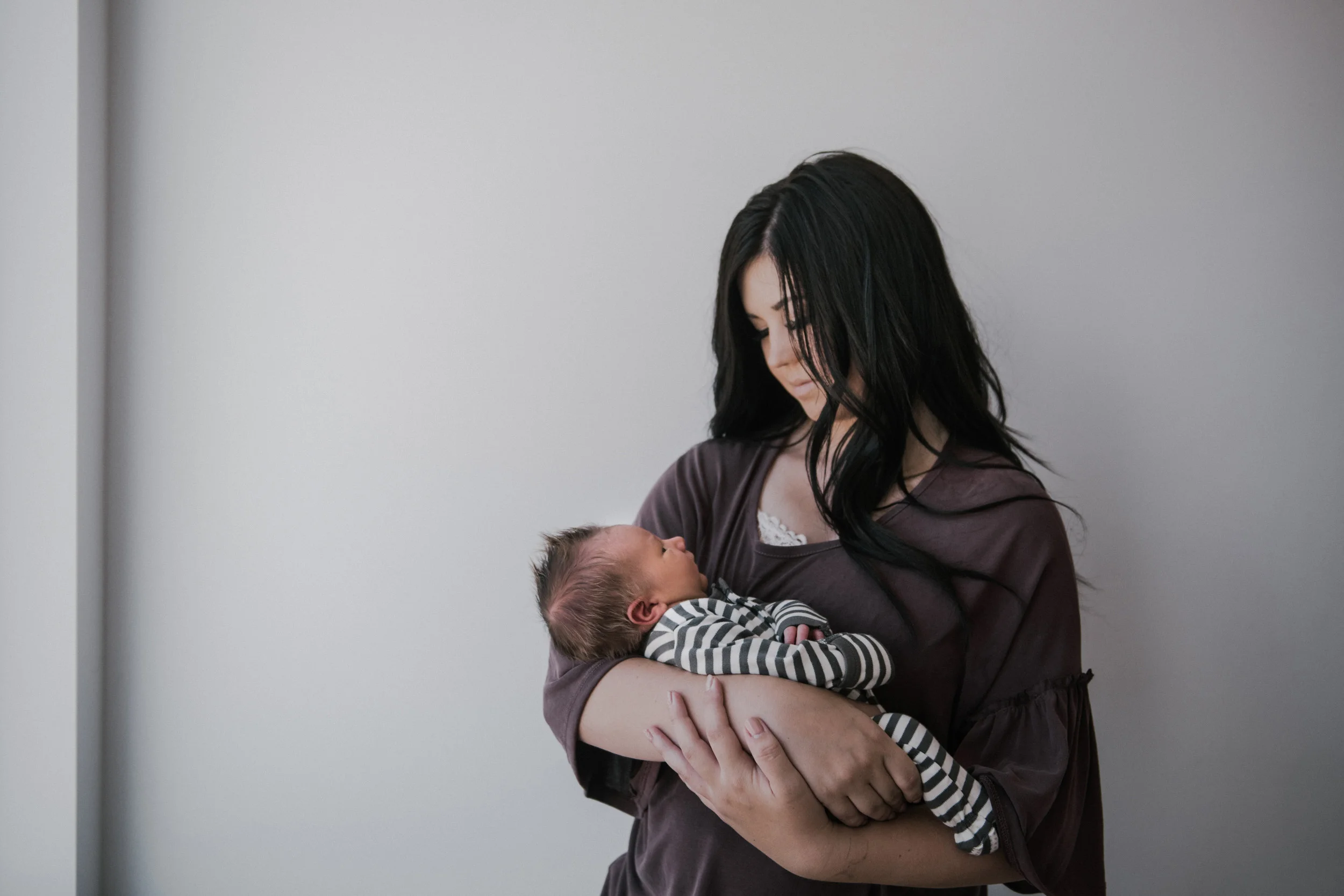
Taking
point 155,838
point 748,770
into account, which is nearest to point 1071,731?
point 748,770

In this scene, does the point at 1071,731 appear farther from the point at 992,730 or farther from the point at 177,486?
the point at 177,486

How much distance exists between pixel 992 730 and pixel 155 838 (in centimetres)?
184

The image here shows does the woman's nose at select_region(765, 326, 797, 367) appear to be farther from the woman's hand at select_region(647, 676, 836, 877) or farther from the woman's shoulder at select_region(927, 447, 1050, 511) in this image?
the woman's hand at select_region(647, 676, 836, 877)

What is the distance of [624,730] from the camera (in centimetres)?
114

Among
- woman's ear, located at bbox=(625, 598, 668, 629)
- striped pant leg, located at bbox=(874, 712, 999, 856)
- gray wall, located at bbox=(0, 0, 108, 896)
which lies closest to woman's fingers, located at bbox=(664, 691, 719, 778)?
woman's ear, located at bbox=(625, 598, 668, 629)

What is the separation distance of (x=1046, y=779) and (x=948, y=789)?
16cm

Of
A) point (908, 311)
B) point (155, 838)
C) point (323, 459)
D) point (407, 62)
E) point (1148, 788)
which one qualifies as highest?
point (407, 62)

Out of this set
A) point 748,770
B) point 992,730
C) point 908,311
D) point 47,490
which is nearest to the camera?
point 748,770

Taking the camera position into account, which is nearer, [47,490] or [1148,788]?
[47,490]

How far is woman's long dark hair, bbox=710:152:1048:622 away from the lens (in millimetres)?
1220

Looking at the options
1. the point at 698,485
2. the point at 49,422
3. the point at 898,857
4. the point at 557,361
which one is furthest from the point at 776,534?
the point at 49,422

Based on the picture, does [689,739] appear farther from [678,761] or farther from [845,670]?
[845,670]

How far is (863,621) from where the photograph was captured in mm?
1208

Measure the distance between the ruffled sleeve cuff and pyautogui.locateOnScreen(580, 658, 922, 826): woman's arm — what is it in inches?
5.5
